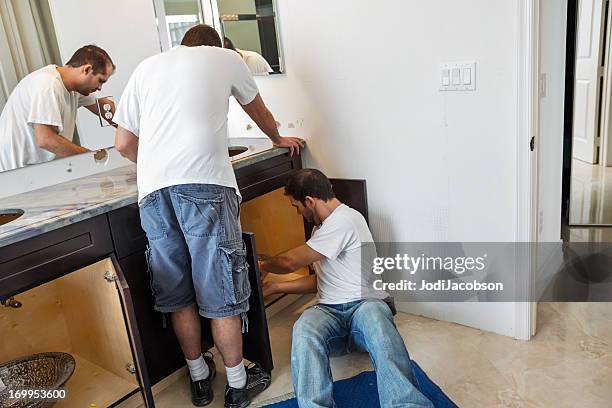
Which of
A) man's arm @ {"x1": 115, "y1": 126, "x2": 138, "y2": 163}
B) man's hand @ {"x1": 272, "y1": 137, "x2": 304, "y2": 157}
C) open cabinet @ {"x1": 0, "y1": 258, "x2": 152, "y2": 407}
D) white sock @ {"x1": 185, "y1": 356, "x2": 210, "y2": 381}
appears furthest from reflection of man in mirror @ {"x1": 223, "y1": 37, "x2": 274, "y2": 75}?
white sock @ {"x1": 185, "y1": 356, "x2": 210, "y2": 381}

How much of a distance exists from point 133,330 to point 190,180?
1.71 ft

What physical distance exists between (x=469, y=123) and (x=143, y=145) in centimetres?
124

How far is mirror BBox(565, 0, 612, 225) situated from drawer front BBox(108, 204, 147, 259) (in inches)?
96.6

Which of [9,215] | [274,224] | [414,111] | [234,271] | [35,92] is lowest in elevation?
[274,224]

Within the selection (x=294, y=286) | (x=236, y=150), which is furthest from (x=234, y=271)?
(x=236, y=150)

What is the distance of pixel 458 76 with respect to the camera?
2082 mm

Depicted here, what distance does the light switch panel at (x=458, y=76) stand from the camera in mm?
2055

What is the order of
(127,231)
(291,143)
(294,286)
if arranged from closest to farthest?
(127,231), (294,286), (291,143)

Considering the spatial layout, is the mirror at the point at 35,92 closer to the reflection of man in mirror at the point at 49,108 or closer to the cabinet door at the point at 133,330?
the reflection of man in mirror at the point at 49,108

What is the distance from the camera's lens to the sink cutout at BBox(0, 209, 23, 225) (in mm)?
1828

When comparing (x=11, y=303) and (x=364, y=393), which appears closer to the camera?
(x=364, y=393)

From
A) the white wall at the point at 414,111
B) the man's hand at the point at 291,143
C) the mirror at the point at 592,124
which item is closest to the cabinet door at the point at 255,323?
the man's hand at the point at 291,143

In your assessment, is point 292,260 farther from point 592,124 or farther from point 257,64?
point 592,124

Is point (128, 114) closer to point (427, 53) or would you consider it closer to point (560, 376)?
point (427, 53)
